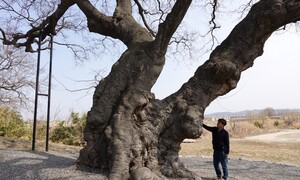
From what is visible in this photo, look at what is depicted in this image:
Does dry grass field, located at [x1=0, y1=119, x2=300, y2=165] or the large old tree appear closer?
the large old tree

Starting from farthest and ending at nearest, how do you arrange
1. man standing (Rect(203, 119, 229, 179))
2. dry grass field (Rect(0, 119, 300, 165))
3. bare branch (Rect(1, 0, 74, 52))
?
dry grass field (Rect(0, 119, 300, 165))
bare branch (Rect(1, 0, 74, 52))
man standing (Rect(203, 119, 229, 179))

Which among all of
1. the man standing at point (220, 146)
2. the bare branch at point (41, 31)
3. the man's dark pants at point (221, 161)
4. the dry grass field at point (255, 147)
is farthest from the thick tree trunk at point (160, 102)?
the dry grass field at point (255, 147)

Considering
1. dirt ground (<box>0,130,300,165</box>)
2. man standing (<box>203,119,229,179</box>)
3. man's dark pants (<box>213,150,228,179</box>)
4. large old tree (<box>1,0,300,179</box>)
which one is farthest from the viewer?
dirt ground (<box>0,130,300,165</box>)

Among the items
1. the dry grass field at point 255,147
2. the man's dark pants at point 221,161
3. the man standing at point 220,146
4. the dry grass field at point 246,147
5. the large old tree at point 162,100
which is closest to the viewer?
the large old tree at point 162,100

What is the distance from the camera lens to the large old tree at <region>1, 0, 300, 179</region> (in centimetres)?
554

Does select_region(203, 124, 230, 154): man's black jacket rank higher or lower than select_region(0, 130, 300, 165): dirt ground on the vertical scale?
higher

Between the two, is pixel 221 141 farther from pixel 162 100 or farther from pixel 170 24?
pixel 170 24

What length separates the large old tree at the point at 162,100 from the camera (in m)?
5.54

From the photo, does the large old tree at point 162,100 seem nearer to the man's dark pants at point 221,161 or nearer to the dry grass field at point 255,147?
the man's dark pants at point 221,161

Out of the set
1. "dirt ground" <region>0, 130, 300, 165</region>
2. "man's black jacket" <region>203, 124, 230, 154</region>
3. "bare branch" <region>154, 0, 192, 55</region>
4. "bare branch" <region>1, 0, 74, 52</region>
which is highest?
"bare branch" <region>1, 0, 74, 52</region>

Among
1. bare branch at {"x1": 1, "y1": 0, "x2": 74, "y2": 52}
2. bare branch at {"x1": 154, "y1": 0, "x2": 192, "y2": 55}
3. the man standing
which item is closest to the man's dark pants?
the man standing

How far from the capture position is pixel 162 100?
613cm

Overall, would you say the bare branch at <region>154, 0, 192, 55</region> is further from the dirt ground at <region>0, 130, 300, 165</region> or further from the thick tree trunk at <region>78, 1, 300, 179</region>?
the dirt ground at <region>0, 130, 300, 165</region>

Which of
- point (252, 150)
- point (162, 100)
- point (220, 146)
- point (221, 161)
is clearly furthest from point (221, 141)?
point (252, 150)
